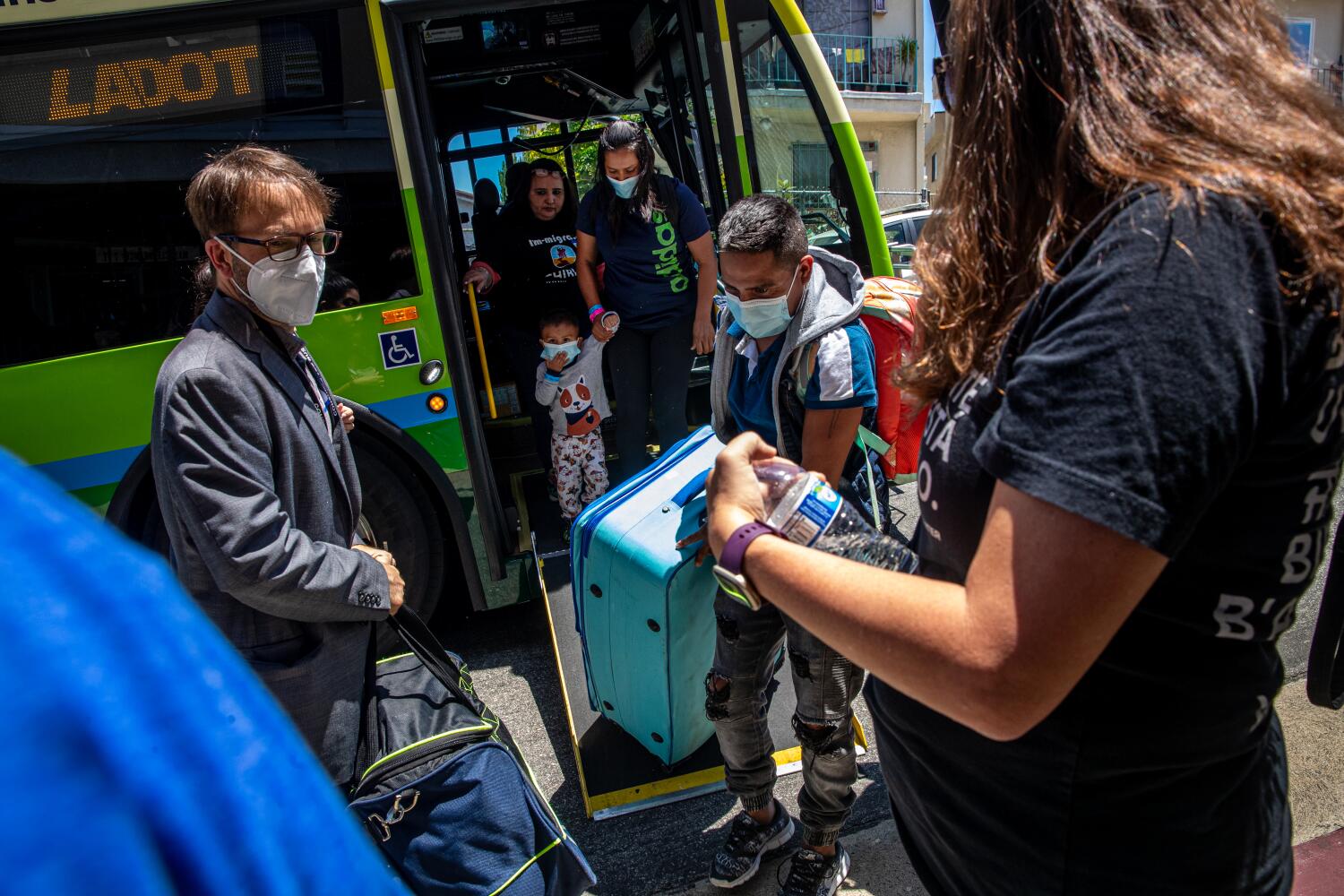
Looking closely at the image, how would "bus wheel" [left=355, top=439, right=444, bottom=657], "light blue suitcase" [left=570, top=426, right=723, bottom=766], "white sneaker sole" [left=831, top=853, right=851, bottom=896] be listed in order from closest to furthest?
"white sneaker sole" [left=831, top=853, right=851, bottom=896], "light blue suitcase" [left=570, top=426, right=723, bottom=766], "bus wheel" [left=355, top=439, right=444, bottom=657]

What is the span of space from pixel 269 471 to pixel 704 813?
1859mm

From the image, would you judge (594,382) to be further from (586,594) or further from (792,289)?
(792,289)

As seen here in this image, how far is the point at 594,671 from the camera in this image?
286cm

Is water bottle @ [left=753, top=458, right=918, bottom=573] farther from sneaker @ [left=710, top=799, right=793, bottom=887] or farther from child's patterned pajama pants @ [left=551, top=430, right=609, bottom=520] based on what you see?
child's patterned pajama pants @ [left=551, top=430, right=609, bottom=520]

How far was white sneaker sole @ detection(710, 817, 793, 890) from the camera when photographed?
2.43 meters

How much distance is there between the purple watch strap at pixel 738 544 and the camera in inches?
41.1

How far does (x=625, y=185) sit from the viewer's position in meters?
4.06

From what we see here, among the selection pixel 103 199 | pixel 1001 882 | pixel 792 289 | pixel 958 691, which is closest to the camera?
pixel 958 691

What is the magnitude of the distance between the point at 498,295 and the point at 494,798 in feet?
11.4

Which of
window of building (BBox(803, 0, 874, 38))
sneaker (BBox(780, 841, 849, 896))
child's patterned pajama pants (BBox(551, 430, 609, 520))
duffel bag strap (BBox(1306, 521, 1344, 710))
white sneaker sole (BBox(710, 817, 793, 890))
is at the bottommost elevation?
white sneaker sole (BBox(710, 817, 793, 890))

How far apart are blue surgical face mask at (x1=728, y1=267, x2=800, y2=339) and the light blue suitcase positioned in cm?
45

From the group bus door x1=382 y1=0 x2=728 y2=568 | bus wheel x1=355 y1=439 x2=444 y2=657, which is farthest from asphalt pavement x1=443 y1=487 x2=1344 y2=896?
bus door x1=382 y1=0 x2=728 y2=568

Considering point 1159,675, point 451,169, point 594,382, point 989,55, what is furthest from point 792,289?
point 451,169

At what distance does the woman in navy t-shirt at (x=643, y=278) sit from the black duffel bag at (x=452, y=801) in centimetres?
240
